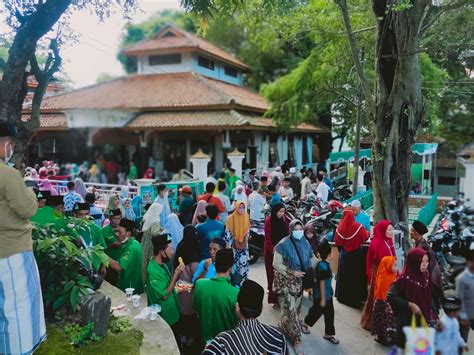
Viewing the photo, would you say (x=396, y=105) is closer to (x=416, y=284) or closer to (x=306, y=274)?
(x=306, y=274)

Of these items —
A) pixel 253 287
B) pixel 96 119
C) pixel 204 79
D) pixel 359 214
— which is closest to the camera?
pixel 96 119

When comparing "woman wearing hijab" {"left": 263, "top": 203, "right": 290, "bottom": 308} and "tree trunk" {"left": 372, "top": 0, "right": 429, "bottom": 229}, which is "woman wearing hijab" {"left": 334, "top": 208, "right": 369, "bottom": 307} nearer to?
"woman wearing hijab" {"left": 263, "top": 203, "right": 290, "bottom": 308}

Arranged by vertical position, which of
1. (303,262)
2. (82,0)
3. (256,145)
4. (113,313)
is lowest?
(113,313)

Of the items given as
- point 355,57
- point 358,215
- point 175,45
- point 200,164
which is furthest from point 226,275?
point 200,164

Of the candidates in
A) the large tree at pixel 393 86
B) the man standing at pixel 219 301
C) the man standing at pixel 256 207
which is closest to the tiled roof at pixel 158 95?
the man standing at pixel 219 301

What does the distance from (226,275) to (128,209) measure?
4418 mm

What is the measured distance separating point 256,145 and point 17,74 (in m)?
12.4

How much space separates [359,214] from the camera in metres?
5.52

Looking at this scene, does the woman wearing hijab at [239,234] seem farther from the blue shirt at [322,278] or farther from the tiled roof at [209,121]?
the tiled roof at [209,121]

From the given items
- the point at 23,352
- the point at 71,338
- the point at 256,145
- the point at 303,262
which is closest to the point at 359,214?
the point at 303,262

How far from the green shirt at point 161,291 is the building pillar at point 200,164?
6.35m

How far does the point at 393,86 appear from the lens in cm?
500

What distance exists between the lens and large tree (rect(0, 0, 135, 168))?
390 centimetres

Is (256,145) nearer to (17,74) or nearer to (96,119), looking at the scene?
(17,74)
